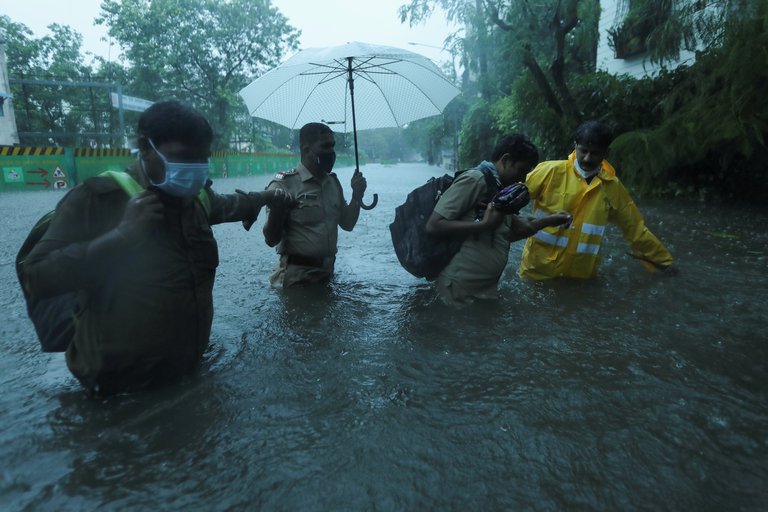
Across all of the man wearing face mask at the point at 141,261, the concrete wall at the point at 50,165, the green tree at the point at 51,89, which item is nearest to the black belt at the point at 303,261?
the man wearing face mask at the point at 141,261

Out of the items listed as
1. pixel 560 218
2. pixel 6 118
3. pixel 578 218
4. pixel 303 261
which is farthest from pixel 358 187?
pixel 6 118

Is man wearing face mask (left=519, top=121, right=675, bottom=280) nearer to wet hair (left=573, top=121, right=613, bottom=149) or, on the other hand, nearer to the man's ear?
wet hair (left=573, top=121, right=613, bottom=149)

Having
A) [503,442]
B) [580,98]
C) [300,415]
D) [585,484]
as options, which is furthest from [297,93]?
[580,98]

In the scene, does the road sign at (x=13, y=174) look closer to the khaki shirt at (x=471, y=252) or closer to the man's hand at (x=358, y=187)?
the man's hand at (x=358, y=187)

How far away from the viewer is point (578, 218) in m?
4.00

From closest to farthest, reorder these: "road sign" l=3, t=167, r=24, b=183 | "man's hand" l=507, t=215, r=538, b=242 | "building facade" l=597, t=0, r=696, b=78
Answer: "man's hand" l=507, t=215, r=538, b=242
"building facade" l=597, t=0, r=696, b=78
"road sign" l=3, t=167, r=24, b=183

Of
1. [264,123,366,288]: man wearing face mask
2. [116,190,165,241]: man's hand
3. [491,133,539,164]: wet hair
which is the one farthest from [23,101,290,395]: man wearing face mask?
[491,133,539,164]: wet hair

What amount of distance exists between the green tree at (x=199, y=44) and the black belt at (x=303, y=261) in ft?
117

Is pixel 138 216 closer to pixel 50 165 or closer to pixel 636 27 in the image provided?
pixel 636 27

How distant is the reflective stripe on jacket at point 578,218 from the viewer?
398 cm

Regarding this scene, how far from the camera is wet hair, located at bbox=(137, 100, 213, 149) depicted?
2068 millimetres

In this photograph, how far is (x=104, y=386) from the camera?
2340 mm

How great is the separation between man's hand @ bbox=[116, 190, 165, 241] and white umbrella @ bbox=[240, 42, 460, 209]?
2.87m

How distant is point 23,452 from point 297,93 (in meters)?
3.87
